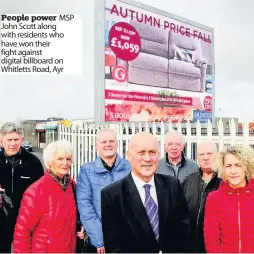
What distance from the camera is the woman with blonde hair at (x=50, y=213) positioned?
8.60ft

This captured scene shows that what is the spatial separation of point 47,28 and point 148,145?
5.79m

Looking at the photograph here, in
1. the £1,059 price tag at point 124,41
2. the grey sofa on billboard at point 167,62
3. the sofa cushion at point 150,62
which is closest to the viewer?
the £1,059 price tag at point 124,41

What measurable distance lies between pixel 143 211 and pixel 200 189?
1179 millimetres

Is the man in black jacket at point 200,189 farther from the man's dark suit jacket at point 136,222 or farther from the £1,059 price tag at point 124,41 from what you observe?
the £1,059 price tag at point 124,41

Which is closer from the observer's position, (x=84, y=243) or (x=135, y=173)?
(x=135, y=173)

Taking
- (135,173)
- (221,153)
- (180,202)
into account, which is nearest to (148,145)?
(135,173)

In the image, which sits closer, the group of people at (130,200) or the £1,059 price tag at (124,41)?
the group of people at (130,200)

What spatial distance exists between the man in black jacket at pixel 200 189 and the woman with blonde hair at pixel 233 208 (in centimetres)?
43

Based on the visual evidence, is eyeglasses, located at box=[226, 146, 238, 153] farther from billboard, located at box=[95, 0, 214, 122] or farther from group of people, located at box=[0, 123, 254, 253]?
billboard, located at box=[95, 0, 214, 122]

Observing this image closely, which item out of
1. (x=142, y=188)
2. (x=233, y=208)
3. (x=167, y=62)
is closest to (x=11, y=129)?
(x=142, y=188)

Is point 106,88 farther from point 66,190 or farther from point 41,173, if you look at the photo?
point 66,190

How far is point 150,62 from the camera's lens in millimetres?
9031

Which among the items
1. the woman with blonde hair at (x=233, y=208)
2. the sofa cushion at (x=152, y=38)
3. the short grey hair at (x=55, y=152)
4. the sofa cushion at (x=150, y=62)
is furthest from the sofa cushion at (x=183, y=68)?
the woman with blonde hair at (x=233, y=208)

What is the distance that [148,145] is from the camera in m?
2.12
